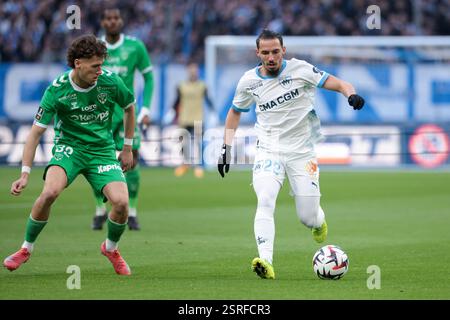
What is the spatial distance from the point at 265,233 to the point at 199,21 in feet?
64.1

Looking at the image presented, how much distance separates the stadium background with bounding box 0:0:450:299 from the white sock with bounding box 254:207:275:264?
0.28m

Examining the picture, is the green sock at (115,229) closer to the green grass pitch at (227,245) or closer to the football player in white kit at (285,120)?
the green grass pitch at (227,245)

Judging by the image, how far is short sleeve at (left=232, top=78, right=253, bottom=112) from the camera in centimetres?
1012

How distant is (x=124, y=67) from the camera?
13781 mm

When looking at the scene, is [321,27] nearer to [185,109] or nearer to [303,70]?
[185,109]

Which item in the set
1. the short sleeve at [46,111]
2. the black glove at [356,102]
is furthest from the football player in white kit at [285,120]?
the short sleeve at [46,111]

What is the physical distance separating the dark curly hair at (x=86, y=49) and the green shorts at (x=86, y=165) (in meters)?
0.85

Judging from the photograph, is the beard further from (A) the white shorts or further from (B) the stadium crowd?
(B) the stadium crowd

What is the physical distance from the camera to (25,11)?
94.5 feet

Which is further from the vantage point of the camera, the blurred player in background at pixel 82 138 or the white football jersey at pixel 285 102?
the white football jersey at pixel 285 102

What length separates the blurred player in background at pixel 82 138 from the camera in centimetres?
955

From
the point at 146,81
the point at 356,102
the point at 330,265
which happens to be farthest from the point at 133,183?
the point at 356,102
